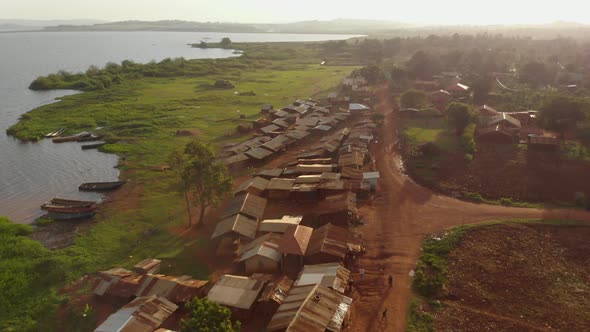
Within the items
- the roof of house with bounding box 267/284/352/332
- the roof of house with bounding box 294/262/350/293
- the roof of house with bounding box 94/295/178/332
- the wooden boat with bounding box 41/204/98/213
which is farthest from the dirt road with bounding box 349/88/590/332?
the wooden boat with bounding box 41/204/98/213

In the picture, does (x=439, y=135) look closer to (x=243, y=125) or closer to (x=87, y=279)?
(x=243, y=125)

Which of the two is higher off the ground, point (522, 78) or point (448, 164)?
point (522, 78)

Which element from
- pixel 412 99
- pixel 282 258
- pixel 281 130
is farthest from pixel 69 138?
pixel 412 99

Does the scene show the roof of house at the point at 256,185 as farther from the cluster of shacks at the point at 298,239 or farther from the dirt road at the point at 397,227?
the dirt road at the point at 397,227

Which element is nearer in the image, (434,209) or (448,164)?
(434,209)

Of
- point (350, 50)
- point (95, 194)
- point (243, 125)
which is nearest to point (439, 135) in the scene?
point (243, 125)

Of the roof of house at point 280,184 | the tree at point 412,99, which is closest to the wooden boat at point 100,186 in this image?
the roof of house at point 280,184
